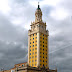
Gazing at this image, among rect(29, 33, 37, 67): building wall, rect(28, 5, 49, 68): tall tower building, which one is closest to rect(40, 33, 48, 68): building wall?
rect(28, 5, 49, 68): tall tower building

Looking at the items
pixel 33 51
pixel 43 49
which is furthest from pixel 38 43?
pixel 33 51

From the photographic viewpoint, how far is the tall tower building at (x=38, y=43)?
108438 millimetres

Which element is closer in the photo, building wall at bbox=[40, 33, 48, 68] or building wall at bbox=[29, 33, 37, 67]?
building wall at bbox=[29, 33, 37, 67]

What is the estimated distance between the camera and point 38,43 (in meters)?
110

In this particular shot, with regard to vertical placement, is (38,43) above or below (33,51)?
above

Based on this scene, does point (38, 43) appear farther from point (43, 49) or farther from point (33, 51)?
point (33, 51)

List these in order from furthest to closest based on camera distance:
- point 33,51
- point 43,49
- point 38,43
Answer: point 43,49, point 33,51, point 38,43

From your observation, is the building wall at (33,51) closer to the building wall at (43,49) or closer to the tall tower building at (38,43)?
the tall tower building at (38,43)

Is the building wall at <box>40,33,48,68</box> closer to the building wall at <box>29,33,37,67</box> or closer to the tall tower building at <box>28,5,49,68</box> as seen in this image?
the tall tower building at <box>28,5,49,68</box>

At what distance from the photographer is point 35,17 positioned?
12106 cm

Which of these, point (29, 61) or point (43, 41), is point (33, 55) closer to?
point (29, 61)

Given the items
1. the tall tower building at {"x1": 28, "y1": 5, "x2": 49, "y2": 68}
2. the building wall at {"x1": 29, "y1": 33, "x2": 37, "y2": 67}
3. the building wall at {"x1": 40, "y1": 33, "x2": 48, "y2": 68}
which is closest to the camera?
the tall tower building at {"x1": 28, "y1": 5, "x2": 49, "y2": 68}

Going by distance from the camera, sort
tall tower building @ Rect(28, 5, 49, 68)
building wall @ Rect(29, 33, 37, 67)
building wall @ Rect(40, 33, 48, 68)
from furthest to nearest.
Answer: building wall @ Rect(40, 33, 48, 68) → building wall @ Rect(29, 33, 37, 67) → tall tower building @ Rect(28, 5, 49, 68)

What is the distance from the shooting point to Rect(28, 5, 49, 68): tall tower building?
4269 inches
